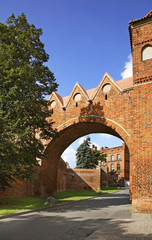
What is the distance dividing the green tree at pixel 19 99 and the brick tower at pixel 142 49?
5.34 metres

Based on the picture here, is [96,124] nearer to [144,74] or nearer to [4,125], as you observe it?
[144,74]

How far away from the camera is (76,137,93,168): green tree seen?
137ft

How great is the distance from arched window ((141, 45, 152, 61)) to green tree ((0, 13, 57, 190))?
5811 mm

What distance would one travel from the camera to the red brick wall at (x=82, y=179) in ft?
110

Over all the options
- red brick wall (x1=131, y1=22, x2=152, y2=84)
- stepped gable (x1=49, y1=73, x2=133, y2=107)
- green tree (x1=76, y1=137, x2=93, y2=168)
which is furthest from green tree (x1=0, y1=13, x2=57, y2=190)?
green tree (x1=76, y1=137, x2=93, y2=168)

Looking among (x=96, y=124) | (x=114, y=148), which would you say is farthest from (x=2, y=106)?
(x=114, y=148)

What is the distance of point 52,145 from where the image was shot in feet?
60.2

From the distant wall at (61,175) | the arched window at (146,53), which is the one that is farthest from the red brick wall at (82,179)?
the arched window at (146,53)

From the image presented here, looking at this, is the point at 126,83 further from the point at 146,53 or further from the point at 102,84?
the point at 146,53

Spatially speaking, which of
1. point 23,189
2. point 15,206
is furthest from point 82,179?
point 15,206

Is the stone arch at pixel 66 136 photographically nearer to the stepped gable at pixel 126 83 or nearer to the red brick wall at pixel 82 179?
the stepped gable at pixel 126 83

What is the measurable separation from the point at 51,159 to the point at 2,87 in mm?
9328

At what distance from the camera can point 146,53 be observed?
13.0 meters

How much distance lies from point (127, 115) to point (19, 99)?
23.7 feet
